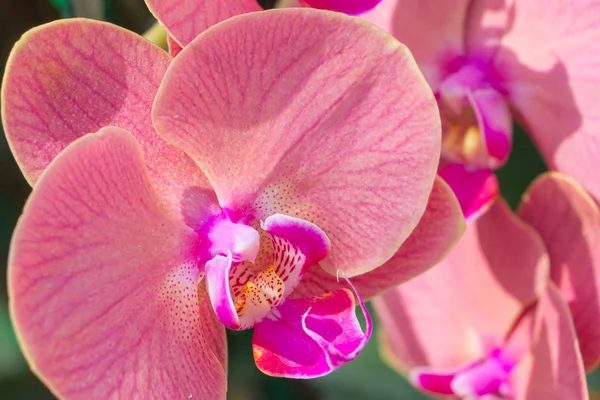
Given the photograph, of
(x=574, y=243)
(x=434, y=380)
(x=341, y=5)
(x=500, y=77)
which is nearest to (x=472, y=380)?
(x=434, y=380)

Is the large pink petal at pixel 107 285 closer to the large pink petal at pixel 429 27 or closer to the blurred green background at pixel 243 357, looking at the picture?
the large pink petal at pixel 429 27

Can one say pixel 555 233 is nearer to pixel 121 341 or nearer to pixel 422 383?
pixel 422 383

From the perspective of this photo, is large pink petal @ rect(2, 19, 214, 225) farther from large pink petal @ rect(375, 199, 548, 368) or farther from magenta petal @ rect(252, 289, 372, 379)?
large pink petal @ rect(375, 199, 548, 368)

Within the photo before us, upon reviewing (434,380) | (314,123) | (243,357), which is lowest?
(243,357)

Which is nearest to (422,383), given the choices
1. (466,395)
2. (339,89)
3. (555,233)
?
(466,395)

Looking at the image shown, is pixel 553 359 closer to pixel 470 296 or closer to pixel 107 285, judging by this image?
pixel 470 296
